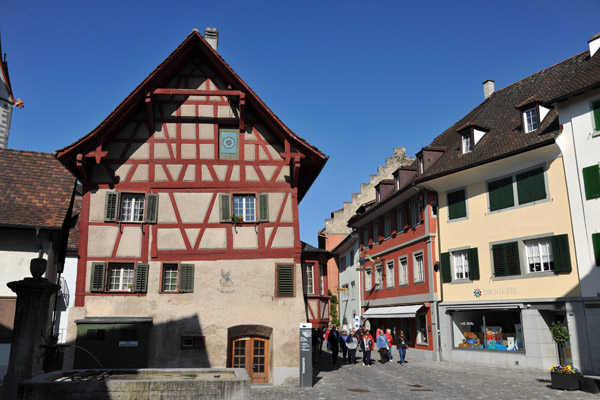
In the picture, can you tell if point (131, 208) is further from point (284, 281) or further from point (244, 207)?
point (284, 281)

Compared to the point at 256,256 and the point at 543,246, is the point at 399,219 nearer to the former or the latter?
the point at 543,246

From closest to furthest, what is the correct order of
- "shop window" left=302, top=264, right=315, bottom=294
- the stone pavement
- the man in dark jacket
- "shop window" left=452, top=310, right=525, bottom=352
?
1. the stone pavement
2. "shop window" left=302, top=264, right=315, bottom=294
3. "shop window" left=452, top=310, right=525, bottom=352
4. the man in dark jacket

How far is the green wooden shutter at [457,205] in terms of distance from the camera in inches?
930

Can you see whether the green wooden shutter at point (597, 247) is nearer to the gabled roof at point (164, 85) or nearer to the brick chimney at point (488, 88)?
the gabled roof at point (164, 85)

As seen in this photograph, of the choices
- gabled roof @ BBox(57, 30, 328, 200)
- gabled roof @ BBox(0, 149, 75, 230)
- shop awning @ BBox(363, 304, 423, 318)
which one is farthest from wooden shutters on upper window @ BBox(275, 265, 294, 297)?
shop awning @ BBox(363, 304, 423, 318)

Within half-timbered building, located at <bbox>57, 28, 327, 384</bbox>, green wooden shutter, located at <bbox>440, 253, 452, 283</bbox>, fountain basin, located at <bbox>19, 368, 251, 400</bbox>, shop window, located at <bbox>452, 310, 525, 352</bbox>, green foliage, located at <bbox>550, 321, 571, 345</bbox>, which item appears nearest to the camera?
fountain basin, located at <bbox>19, 368, 251, 400</bbox>

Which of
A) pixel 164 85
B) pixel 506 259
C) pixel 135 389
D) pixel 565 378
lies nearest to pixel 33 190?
pixel 164 85

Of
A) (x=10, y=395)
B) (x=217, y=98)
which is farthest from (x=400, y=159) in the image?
(x=10, y=395)

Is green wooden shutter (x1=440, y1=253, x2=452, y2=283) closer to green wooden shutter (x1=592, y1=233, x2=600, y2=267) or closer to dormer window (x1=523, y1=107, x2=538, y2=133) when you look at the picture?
dormer window (x1=523, y1=107, x2=538, y2=133)

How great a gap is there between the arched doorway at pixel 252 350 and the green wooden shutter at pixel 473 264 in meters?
9.67

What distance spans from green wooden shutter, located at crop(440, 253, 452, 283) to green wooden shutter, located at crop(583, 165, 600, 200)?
700 centimetres

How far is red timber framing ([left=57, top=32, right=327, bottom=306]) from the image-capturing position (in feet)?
59.8

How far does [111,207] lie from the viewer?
18.3 metres

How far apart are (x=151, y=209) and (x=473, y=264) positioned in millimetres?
13501
